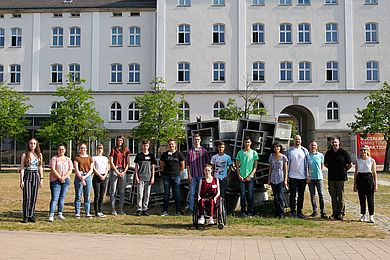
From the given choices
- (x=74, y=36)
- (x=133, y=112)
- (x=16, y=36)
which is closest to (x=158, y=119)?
(x=133, y=112)

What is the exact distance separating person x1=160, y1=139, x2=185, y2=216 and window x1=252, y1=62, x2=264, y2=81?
28211 millimetres

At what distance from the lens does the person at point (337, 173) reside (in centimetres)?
1105

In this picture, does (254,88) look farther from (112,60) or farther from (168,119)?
(112,60)

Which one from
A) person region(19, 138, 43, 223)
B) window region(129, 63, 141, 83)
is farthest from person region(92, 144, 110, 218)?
window region(129, 63, 141, 83)

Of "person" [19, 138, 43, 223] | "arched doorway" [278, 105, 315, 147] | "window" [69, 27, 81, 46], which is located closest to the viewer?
"person" [19, 138, 43, 223]

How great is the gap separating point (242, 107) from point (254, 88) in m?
2.00

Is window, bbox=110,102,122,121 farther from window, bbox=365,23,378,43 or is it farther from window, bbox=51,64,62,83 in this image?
window, bbox=365,23,378,43

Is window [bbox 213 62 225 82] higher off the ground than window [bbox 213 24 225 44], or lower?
lower

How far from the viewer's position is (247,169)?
11.0m

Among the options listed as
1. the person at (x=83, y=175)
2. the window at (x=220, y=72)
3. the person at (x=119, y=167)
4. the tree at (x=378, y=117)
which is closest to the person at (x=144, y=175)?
the person at (x=119, y=167)

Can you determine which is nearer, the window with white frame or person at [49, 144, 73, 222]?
person at [49, 144, 73, 222]

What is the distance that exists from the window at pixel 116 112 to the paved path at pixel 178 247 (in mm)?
31597

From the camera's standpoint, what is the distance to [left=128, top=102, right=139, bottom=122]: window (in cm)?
3988

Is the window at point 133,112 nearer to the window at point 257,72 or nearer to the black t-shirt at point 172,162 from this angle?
the window at point 257,72
